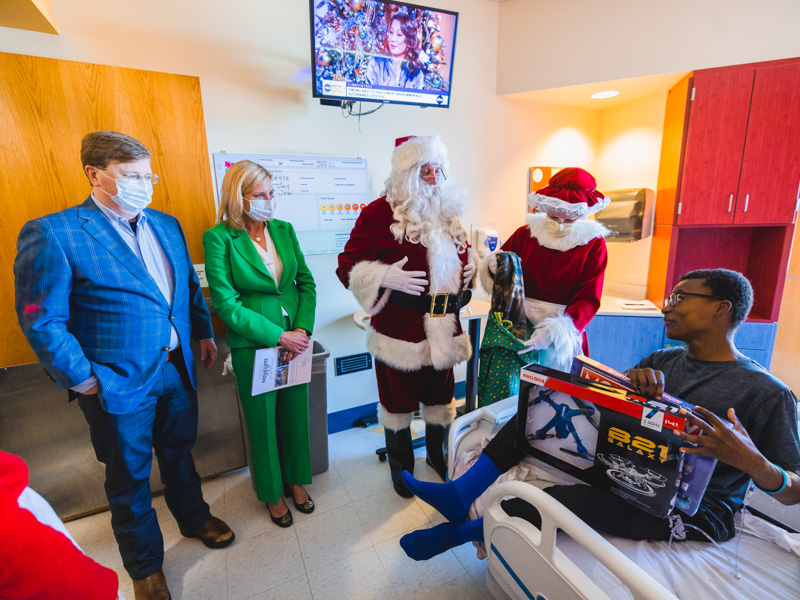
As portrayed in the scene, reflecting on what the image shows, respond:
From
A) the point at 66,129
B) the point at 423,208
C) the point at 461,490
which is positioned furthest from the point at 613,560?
the point at 66,129

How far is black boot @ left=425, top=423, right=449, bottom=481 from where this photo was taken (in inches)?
87.0

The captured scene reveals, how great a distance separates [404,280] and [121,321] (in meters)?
1.10

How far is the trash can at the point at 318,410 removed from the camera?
2.24m

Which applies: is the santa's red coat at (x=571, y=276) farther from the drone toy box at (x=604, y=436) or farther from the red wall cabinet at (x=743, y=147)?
the red wall cabinet at (x=743, y=147)

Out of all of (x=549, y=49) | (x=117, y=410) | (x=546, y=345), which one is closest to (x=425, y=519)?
(x=546, y=345)

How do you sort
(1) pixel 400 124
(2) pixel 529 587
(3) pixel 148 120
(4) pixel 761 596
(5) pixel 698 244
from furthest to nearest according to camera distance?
(5) pixel 698 244
(1) pixel 400 124
(3) pixel 148 120
(2) pixel 529 587
(4) pixel 761 596

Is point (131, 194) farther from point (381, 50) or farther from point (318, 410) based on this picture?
point (381, 50)

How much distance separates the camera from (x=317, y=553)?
1820 mm

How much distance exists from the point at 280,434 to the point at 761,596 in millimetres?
1816

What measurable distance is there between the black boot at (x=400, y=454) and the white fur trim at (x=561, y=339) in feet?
2.72

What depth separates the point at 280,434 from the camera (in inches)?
79.0

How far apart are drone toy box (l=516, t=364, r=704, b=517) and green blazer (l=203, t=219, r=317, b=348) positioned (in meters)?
1.12

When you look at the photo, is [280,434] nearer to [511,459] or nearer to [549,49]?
[511,459]

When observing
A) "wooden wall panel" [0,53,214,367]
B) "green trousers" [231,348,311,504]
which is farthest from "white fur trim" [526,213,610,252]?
"wooden wall panel" [0,53,214,367]
